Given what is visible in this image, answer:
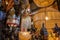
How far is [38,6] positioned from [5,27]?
0.40 metres

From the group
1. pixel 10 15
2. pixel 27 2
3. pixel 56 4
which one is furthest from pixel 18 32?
pixel 56 4

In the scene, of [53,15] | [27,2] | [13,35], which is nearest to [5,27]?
[13,35]

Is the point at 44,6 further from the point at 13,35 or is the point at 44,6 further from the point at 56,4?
the point at 13,35

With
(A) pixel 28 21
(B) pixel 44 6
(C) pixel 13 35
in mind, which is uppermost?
(B) pixel 44 6

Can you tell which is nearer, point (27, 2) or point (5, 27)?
point (5, 27)

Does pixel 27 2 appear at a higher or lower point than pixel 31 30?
higher

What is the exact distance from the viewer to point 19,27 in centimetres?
175

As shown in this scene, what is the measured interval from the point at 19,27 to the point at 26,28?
7cm

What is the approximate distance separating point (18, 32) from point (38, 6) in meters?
0.34

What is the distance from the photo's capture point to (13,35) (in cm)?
171

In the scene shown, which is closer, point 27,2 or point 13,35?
point 13,35

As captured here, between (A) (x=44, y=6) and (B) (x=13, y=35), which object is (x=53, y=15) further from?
(B) (x=13, y=35)

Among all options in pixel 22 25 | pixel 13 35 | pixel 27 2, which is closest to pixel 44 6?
pixel 27 2

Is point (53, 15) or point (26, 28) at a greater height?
point (53, 15)
